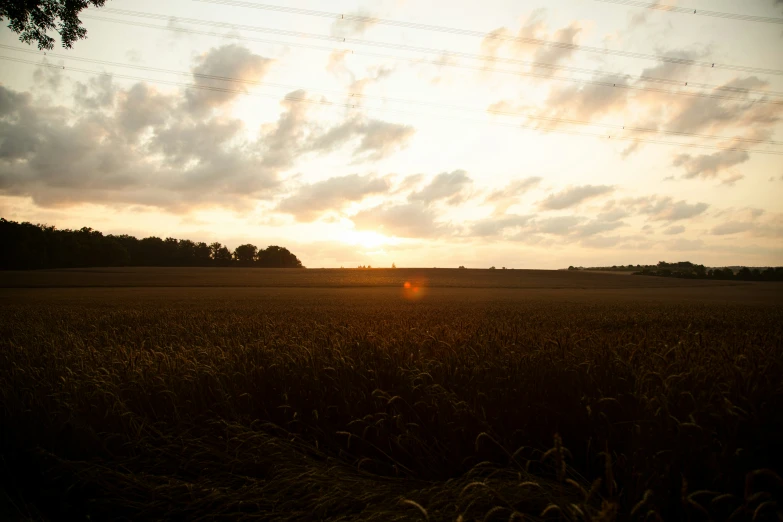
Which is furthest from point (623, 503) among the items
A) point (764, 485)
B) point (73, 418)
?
point (73, 418)

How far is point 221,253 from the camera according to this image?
125125mm

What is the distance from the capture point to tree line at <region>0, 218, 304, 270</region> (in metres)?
79.6

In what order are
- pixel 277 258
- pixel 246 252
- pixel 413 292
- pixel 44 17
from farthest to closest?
pixel 246 252
pixel 277 258
pixel 413 292
pixel 44 17

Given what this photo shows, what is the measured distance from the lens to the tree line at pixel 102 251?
79.6 metres

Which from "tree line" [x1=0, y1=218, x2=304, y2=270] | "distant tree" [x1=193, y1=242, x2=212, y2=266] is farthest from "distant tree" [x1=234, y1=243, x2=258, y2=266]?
"distant tree" [x1=193, y1=242, x2=212, y2=266]

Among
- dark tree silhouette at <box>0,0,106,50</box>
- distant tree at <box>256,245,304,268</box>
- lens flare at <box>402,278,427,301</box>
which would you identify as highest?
dark tree silhouette at <box>0,0,106,50</box>

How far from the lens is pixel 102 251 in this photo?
9444 cm

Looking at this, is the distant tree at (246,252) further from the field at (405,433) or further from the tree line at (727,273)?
the field at (405,433)

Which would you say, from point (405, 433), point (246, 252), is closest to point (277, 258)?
point (246, 252)

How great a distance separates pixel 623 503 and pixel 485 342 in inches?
119

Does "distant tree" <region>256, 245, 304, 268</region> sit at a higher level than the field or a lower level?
higher

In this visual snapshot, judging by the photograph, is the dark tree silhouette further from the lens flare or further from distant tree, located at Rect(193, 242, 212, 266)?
distant tree, located at Rect(193, 242, 212, 266)

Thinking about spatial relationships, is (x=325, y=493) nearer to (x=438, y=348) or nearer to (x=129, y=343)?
(x=438, y=348)

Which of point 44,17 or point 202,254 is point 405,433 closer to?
point 44,17
